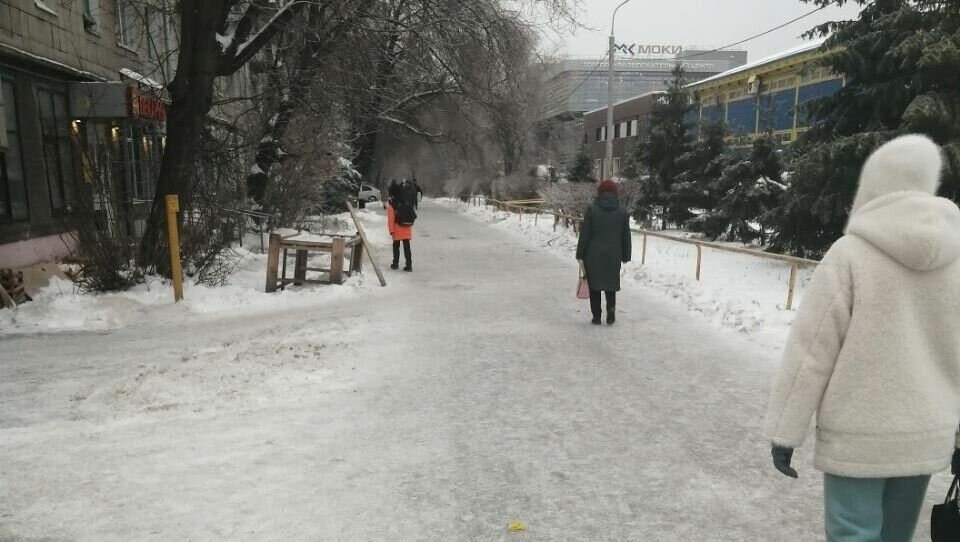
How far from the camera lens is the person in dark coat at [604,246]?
7.62m

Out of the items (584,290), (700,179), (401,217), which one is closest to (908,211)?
(584,290)

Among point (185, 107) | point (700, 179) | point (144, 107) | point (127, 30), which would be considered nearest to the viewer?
point (185, 107)

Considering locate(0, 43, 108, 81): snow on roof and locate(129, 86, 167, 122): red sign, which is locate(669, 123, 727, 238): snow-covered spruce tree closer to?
locate(129, 86, 167, 122): red sign

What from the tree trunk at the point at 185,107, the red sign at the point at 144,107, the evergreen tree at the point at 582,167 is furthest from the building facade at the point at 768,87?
the tree trunk at the point at 185,107

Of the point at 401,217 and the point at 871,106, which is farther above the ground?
the point at 871,106

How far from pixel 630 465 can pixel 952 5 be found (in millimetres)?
9739

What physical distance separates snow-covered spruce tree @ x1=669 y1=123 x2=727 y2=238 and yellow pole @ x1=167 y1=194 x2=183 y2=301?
13.3 meters

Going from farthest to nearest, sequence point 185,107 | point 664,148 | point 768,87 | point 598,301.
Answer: point 768,87, point 664,148, point 185,107, point 598,301

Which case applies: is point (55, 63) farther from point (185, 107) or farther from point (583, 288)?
point (583, 288)

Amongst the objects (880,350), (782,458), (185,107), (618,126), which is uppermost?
(618,126)

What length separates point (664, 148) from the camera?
21.3m

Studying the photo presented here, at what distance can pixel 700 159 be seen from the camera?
19109 millimetres

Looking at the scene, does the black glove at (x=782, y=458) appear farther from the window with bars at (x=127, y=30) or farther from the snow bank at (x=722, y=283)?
the window with bars at (x=127, y=30)

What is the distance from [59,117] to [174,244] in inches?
256
